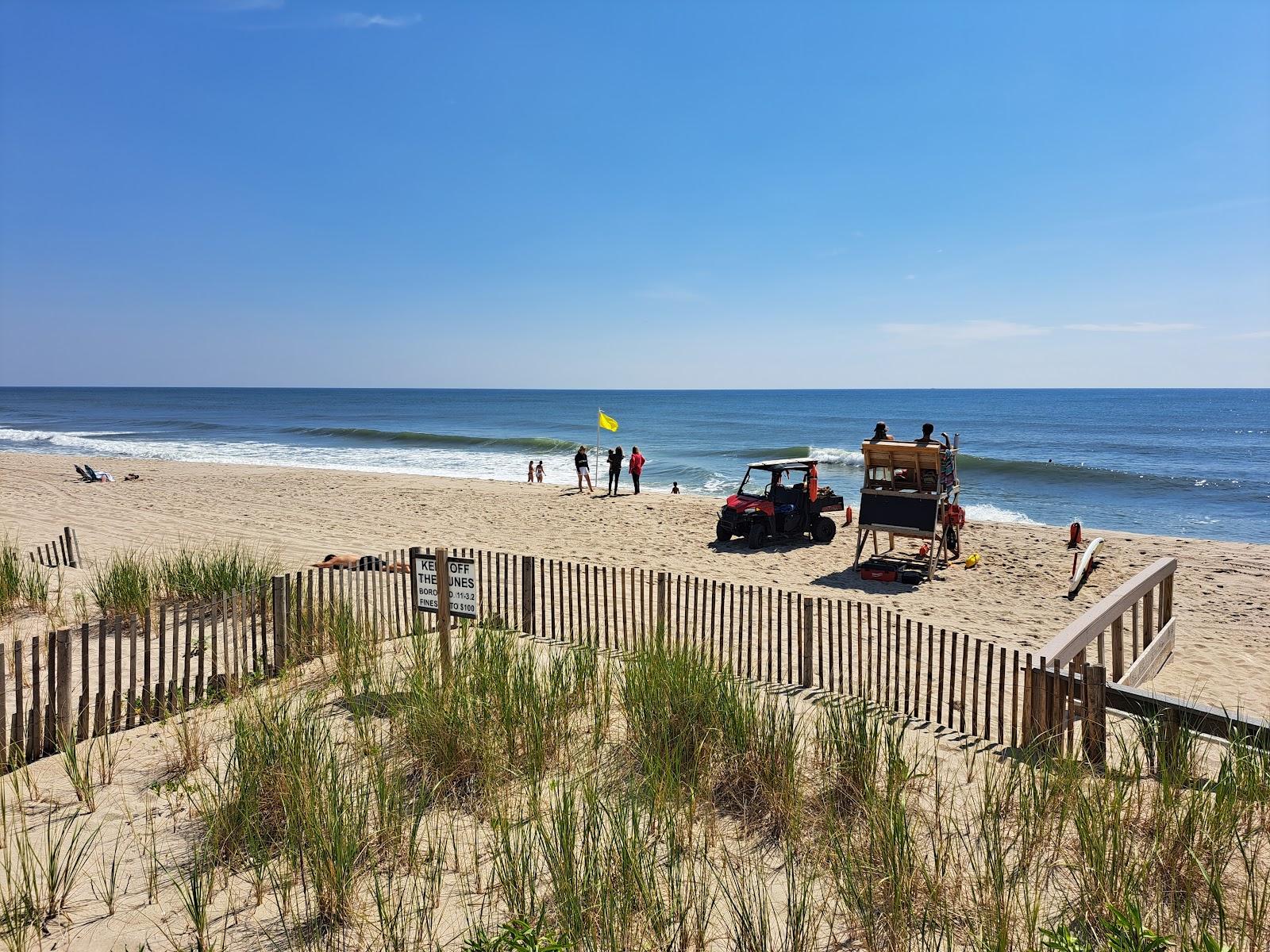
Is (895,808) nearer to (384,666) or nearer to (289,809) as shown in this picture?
(289,809)

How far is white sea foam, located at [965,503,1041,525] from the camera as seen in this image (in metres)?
21.6

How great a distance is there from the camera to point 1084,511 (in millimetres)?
23844

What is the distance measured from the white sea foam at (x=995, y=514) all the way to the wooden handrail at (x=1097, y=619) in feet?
46.4

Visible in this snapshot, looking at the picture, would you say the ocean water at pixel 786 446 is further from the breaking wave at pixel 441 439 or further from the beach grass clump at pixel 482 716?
the beach grass clump at pixel 482 716

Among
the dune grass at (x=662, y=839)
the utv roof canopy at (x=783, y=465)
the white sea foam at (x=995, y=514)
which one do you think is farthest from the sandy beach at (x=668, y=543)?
the dune grass at (x=662, y=839)

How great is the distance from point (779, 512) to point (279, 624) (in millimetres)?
10150

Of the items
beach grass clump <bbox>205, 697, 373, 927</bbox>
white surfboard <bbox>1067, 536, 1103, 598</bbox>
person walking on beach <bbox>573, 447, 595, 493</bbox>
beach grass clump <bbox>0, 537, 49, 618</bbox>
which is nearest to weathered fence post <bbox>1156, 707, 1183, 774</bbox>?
beach grass clump <bbox>205, 697, 373, 927</bbox>

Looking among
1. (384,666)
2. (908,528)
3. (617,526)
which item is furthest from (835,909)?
(617,526)

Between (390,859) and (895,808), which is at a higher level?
(895,808)

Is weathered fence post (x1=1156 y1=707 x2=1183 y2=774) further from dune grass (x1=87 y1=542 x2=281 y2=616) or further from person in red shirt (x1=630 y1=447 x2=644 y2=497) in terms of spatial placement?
person in red shirt (x1=630 y1=447 x2=644 y2=497)

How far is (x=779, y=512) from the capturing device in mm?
14867

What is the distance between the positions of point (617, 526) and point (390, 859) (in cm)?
1343

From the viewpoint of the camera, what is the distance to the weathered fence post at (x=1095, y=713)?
16.4ft

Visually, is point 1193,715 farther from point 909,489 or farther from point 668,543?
point 668,543
